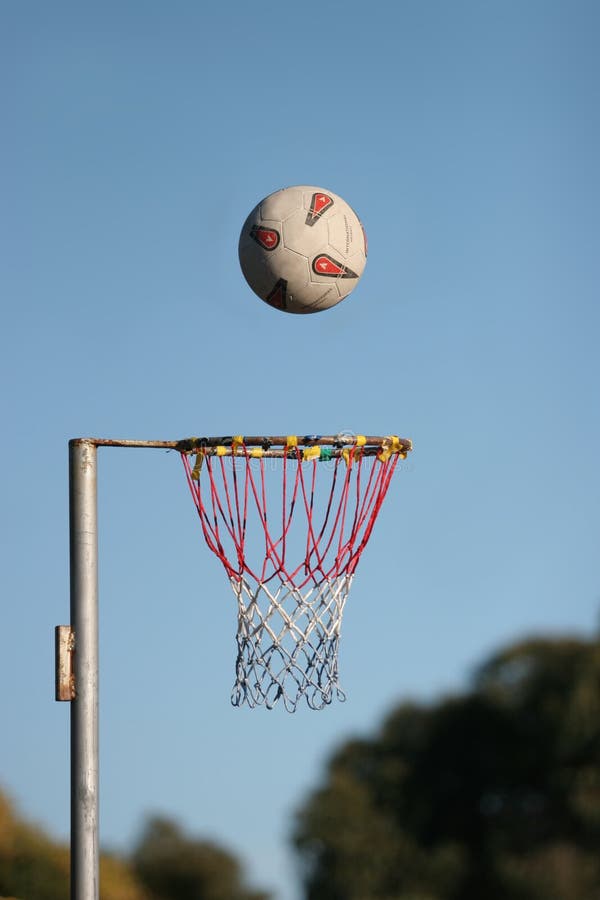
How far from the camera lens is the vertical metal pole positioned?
25.3 feet

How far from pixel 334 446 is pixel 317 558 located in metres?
0.66

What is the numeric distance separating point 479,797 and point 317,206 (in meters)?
17.3

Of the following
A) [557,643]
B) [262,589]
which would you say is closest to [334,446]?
[262,589]

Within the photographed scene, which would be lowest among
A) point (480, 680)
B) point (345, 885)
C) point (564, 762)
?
point (345, 885)

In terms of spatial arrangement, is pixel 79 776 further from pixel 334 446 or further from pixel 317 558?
pixel 334 446

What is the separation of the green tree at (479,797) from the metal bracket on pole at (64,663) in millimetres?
15095

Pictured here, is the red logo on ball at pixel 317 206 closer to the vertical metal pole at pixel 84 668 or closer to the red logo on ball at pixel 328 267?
the red logo on ball at pixel 328 267

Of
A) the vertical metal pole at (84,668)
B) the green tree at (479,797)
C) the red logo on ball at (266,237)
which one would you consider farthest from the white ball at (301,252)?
the green tree at (479,797)

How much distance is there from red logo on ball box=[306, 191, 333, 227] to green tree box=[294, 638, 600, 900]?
15310 mm

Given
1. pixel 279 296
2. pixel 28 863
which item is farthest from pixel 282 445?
pixel 28 863

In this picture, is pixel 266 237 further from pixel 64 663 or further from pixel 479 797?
pixel 479 797

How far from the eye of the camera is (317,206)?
8.58 meters

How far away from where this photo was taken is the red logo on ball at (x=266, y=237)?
8.41m

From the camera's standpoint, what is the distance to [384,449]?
8.80 meters
